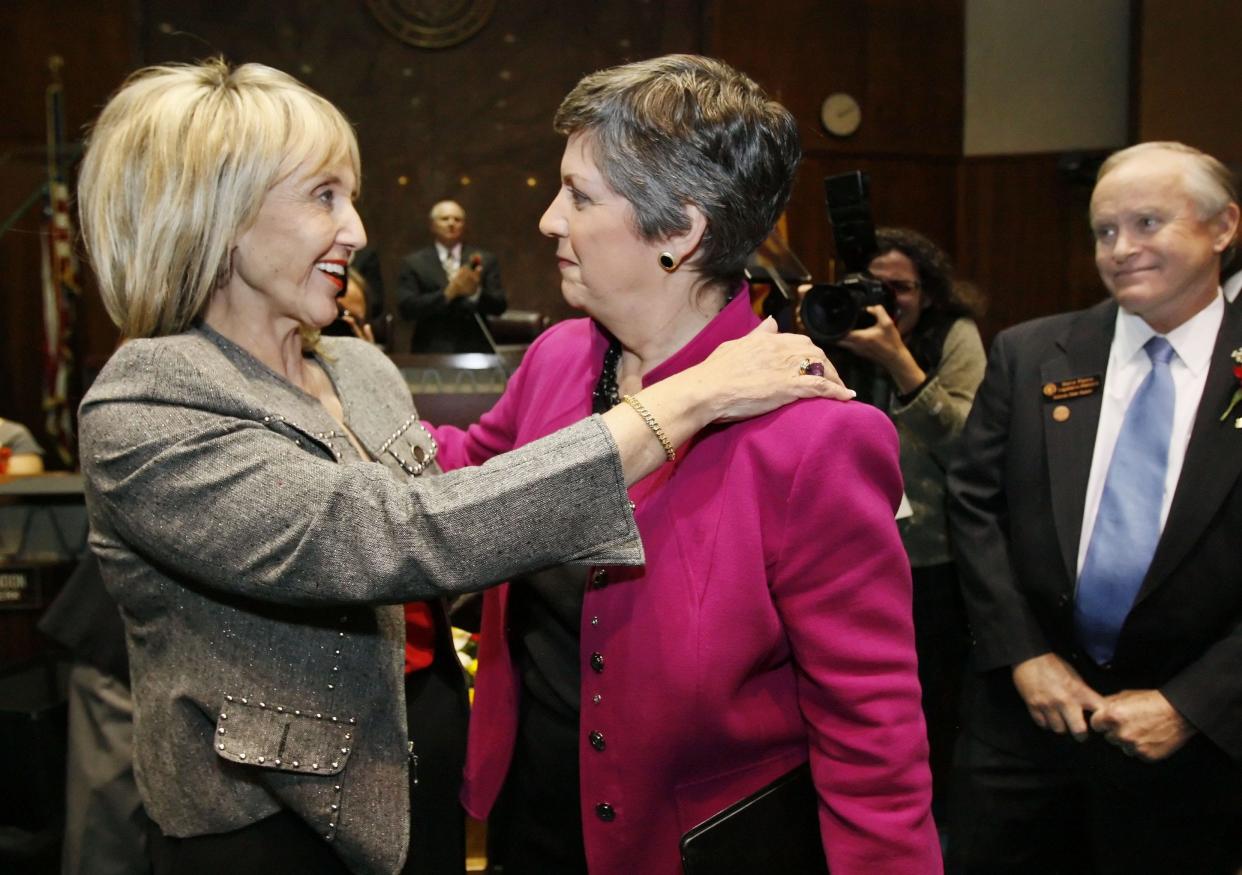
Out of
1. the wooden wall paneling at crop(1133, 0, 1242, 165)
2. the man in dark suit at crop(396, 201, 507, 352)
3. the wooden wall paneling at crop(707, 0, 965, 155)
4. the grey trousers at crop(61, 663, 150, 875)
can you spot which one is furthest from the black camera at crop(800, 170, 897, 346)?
the wooden wall paneling at crop(707, 0, 965, 155)

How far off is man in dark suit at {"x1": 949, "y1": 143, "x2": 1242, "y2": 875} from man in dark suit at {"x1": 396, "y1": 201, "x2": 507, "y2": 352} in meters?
4.41

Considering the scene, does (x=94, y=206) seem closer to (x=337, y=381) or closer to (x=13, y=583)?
(x=337, y=381)

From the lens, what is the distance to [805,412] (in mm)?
1257

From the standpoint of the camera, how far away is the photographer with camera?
237 centimetres

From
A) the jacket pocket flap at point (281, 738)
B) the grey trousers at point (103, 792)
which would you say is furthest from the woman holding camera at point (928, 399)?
the grey trousers at point (103, 792)

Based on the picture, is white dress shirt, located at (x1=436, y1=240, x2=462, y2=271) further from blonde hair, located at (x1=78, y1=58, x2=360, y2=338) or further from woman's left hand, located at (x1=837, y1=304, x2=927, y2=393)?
blonde hair, located at (x1=78, y1=58, x2=360, y2=338)

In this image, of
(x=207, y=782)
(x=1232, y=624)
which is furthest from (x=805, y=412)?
(x=1232, y=624)

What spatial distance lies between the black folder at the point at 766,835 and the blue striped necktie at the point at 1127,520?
95 cm

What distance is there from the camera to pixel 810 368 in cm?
129

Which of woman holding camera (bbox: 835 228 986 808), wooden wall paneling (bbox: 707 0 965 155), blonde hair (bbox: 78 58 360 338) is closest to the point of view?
blonde hair (bbox: 78 58 360 338)

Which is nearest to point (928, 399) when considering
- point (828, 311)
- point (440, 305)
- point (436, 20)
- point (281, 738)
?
point (828, 311)

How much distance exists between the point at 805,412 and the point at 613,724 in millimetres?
446

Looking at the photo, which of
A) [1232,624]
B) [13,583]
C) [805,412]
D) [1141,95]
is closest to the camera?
[805,412]

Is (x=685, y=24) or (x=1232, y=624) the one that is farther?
(x=685, y=24)
